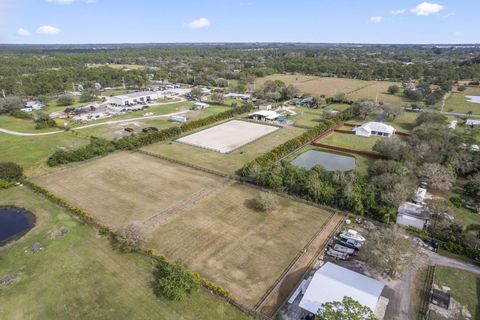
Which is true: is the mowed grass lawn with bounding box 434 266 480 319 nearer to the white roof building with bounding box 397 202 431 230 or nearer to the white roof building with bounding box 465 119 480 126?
the white roof building with bounding box 397 202 431 230

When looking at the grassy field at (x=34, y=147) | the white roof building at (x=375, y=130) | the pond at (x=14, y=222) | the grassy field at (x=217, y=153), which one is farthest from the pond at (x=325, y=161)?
the grassy field at (x=34, y=147)

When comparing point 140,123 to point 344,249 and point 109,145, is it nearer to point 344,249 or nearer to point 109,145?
point 109,145

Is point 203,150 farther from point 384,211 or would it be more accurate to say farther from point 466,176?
point 466,176

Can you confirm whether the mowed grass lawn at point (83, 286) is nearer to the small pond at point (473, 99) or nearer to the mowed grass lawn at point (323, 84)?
the mowed grass lawn at point (323, 84)

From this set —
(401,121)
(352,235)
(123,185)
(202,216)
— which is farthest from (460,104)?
(123,185)

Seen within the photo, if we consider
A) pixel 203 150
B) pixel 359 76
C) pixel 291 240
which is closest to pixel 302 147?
pixel 203 150

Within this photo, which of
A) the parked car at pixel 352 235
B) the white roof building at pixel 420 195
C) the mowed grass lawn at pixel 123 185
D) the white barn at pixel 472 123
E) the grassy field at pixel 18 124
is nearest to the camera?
the parked car at pixel 352 235
